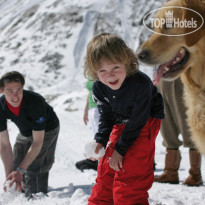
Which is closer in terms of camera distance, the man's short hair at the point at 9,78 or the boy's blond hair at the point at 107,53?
the boy's blond hair at the point at 107,53

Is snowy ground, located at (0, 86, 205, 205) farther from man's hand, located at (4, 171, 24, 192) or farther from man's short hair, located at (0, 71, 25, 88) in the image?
man's short hair, located at (0, 71, 25, 88)

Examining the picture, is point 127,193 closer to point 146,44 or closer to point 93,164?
point 146,44

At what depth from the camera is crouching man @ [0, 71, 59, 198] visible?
312 centimetres

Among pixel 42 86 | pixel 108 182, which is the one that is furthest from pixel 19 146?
pixel 42 86

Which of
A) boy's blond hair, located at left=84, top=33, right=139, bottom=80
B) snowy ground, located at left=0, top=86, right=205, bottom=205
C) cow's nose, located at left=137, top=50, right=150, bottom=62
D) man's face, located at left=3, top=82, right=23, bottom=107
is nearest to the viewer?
boy's blond hair, located at left=84, top=33, right=139, bottom=80

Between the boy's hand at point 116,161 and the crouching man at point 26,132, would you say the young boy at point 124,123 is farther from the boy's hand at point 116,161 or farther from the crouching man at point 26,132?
the crouching man at point 26,132

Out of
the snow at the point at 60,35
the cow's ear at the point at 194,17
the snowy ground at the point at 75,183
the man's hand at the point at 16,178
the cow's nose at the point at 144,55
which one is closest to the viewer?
the cow's ear at the point at 194,17

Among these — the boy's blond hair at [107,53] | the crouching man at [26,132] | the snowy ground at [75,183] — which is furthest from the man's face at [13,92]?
the boy's blond hair at [107,53]

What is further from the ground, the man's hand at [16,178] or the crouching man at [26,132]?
the crouching man at [26,132]

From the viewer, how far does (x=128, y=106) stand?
2160mm

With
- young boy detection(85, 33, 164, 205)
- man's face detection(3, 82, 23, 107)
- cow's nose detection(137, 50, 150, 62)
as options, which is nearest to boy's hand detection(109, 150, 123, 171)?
young boy detection(85, 33, 164, 205)

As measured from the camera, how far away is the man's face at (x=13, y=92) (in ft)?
10.2

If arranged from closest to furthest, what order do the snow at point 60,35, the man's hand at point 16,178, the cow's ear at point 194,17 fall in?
1. the cow's ear at point 194,17
2. the man's hand at point 16,178
3. the snow at point 60,35

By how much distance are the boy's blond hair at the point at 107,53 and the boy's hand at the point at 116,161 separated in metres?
0.58
